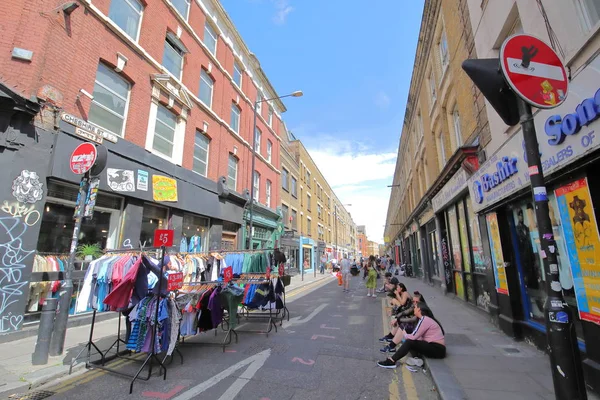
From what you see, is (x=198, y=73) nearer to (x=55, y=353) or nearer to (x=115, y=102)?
(x=115, y=102)

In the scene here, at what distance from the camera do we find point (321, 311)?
966cm

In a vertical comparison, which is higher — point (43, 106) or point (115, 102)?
point (115, 102)

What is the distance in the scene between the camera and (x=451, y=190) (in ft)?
34.2

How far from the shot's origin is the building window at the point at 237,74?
61.3 feet

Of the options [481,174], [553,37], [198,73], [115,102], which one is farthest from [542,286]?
[198,73]

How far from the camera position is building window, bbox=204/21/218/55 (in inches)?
607

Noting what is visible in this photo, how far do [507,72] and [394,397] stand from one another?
400 cm

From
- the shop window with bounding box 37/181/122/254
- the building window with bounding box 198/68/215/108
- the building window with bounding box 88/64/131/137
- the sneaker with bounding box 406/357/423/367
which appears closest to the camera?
the sneaker with bounding box 406/357/423/367

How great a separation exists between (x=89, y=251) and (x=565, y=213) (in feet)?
35.4

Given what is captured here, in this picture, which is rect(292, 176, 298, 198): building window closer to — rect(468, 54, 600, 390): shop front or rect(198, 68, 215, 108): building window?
rect(198, 68, 215, 108): building window

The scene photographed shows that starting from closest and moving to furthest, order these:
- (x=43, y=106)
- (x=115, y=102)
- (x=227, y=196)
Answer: (x=43, y=106), (x=115, y=102), (x=227, y=196)

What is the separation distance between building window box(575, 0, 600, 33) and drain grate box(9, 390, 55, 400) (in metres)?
8.78

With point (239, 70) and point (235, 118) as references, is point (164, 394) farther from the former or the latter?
point (239, 70)

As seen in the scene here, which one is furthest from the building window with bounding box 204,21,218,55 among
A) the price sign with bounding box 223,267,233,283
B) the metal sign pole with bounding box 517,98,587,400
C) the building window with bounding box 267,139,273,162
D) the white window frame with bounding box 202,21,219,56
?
the metal sign pole with bounding box 517,98,587,400
